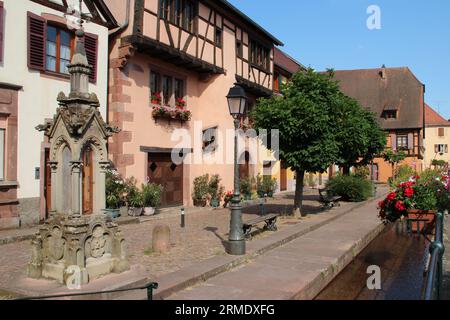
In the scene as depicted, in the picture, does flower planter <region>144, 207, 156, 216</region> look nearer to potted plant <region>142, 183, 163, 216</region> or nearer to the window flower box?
potted plant <region>142, 183, 163, 216</region>

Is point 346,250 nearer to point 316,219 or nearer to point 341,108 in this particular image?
point 316,219

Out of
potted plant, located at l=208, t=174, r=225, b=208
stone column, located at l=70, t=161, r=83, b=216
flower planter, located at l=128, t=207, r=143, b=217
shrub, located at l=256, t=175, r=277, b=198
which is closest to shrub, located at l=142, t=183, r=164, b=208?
flower planter, located at l=128, t=207, r=143, b=217

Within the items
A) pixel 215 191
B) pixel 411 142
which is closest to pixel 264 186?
pixel 215 191

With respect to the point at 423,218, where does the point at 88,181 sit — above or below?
above

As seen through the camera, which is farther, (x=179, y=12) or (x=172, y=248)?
(x=179, y=12)

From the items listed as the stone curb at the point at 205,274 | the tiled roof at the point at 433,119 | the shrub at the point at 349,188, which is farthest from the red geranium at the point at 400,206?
the tiled roof at the point at 433,119

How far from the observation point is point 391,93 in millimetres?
45156

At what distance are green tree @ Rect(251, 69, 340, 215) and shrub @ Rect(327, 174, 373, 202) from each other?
7911 mm

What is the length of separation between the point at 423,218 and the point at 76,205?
18.1 ft

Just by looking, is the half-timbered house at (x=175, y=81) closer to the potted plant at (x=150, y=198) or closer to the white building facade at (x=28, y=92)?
the potted plant at (x=150, y=198)

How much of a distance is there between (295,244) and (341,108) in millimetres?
5808

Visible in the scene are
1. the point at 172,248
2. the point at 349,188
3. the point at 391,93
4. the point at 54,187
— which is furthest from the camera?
the point at 391,93

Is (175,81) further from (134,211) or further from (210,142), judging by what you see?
(134,211)

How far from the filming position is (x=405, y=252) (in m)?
9.77
